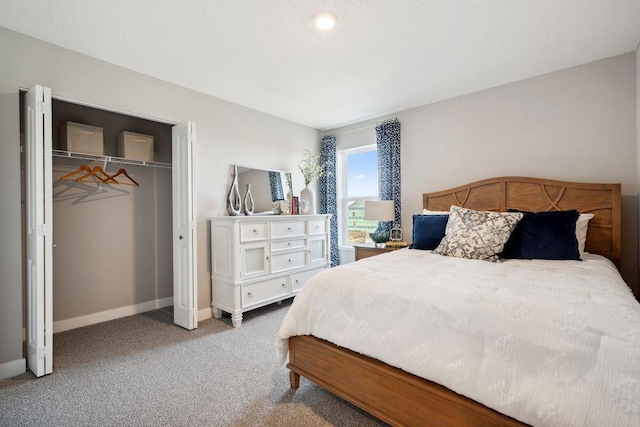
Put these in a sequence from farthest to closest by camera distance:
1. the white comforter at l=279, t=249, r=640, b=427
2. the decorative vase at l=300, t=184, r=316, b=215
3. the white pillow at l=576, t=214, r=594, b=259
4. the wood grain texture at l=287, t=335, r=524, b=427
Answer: the decorative vase at l=300, t=184, r=316, b=215
the white pillow at l=576, t=214, r=594, b=259
the wood grain texture at l=287, t=335, r=524, b=427
the white comforter at l=279, t=249, r=640, b=427

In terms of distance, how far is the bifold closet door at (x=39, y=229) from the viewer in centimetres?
211

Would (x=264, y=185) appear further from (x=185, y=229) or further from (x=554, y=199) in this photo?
(x=554, y=199)

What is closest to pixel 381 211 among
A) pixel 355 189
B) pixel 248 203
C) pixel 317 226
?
pixel 317 226

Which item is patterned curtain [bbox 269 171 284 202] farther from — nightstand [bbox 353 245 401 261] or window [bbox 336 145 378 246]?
nightstand [bbox 353 245 401 261]

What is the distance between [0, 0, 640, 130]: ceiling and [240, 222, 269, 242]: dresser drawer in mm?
1504

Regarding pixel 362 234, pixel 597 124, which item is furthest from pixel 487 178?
pixel 362 234

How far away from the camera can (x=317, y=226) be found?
13.3ft

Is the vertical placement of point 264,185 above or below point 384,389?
above

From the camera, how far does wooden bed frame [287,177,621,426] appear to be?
1.28 metres

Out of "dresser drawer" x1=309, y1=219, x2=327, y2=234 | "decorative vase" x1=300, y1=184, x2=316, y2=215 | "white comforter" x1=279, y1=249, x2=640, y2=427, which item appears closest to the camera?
"white comforter" x1=279, y1=249, x2=640, y2=427

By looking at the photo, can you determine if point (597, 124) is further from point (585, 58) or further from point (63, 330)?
point (63, 330)

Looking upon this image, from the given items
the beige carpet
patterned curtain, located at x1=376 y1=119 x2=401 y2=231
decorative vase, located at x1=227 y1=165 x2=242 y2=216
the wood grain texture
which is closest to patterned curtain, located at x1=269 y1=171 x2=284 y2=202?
decorative vase, located at x1=227 y1=165 x2=242 y2=216

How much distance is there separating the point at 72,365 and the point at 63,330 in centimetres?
93

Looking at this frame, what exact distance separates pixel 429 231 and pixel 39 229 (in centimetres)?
317
